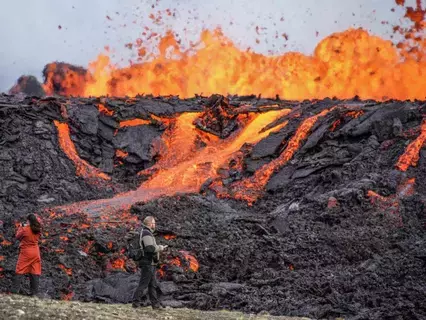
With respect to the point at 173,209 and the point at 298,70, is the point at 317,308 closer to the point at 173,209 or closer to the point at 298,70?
the point at 173,209

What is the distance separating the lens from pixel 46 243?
20.7 meters

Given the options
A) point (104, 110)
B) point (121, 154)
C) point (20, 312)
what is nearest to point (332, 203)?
point (121, 154)

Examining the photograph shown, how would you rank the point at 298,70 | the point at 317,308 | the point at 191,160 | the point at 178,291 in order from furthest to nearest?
1. the point at 298,70
2. the point at 191,160
3. the point at 178,291
4. the point at 317,308

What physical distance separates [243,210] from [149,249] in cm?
1399

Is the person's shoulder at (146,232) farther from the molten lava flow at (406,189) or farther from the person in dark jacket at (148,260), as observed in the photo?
the molten lava flow at (406,189)

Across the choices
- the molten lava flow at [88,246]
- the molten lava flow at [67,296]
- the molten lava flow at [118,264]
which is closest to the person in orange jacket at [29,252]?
the molten lava flow at [67,296]

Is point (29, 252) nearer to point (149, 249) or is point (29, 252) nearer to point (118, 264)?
point (149, 249)

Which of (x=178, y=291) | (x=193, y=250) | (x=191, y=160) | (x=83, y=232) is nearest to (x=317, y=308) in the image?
(x=178, y=291)

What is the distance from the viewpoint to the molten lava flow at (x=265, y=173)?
27328mm

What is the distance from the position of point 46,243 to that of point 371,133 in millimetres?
14388

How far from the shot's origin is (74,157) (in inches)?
1226

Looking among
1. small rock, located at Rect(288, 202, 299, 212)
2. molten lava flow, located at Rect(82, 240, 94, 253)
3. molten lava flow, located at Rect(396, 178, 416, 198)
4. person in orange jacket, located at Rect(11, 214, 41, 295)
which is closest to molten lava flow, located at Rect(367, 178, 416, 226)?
molten lava flow, located at Rect(396, 178, 416, 198)

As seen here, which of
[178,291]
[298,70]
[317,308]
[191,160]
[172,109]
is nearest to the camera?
[317,308]

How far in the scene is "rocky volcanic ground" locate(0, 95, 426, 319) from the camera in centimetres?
1733
